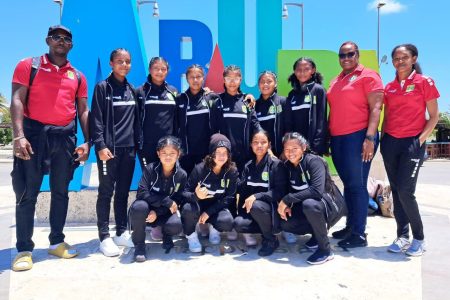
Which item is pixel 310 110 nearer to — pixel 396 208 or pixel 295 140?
Answer: pixel 295 140

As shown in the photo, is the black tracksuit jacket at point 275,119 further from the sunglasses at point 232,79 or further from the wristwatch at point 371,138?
the wristwatch at point 371,138

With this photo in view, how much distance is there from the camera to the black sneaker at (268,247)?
3604mm

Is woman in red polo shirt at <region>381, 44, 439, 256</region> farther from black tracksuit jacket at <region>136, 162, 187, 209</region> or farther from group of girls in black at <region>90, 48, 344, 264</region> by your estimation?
black tracksuit jacket at <region>136, 162, 187, 209</region>

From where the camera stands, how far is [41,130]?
3410 mm

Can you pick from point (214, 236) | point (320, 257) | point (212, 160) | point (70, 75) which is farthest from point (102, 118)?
point (320, 257)

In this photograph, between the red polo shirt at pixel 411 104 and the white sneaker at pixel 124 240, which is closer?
the red polo shirt at pixel 411 104

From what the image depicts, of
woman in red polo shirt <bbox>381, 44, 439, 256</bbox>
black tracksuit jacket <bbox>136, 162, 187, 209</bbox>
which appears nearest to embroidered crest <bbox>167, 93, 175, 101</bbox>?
black tracksuit jacket <bbox>136, 162, 187, 209</bbox>

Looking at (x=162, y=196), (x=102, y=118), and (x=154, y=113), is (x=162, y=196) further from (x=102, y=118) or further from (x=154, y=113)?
(x=102, y=118)

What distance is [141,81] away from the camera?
16.9ft

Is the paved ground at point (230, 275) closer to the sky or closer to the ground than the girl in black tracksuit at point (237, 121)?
closer to the ground

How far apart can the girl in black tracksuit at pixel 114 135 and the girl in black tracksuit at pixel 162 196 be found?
11.2 inches

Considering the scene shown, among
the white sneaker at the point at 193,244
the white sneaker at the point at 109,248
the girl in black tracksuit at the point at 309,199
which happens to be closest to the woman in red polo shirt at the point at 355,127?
the girl in black tracksuit at the point at 309,199

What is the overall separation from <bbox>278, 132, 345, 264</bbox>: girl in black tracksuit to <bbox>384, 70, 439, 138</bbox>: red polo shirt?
859 mm

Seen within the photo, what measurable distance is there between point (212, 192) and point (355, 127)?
1.70 m
